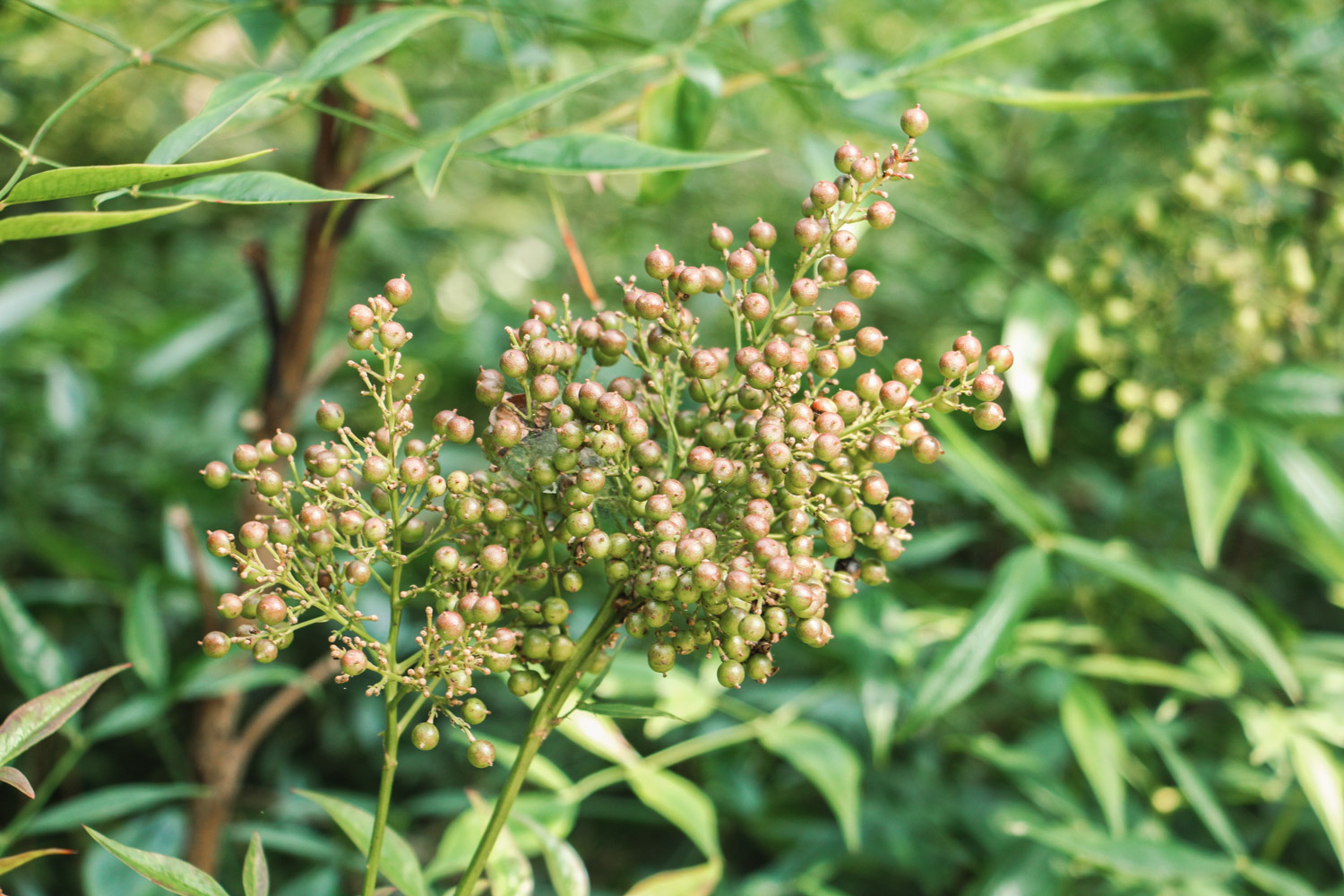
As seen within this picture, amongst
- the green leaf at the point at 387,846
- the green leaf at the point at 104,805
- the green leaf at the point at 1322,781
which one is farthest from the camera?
the green leaf at the point at 1322,781

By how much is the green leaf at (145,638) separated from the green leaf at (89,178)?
0.69 m

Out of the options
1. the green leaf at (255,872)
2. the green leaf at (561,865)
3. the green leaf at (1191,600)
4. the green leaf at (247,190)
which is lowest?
the green leaf at (1191,600)

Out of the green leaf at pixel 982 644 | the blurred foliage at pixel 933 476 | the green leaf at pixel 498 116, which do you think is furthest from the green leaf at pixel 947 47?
the green leaf at pixel 982 644

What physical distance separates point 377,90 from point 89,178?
410 mm

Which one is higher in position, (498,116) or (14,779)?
(498,116)

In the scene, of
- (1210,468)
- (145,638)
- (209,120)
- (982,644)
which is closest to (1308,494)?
(1210,468)

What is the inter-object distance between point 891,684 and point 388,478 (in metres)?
0.87

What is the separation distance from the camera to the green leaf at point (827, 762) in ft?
3.65

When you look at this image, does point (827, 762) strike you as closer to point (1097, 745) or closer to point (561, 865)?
point (1097, 745)

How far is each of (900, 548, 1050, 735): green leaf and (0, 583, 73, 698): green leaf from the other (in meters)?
0.87

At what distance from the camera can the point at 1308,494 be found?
47.8 inches

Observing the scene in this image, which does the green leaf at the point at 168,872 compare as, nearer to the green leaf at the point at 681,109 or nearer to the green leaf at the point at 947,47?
the green leaf at the point at 681,109

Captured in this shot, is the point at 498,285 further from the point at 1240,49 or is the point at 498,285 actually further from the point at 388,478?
the point at 388,478

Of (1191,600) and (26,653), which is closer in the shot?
(26,653)
